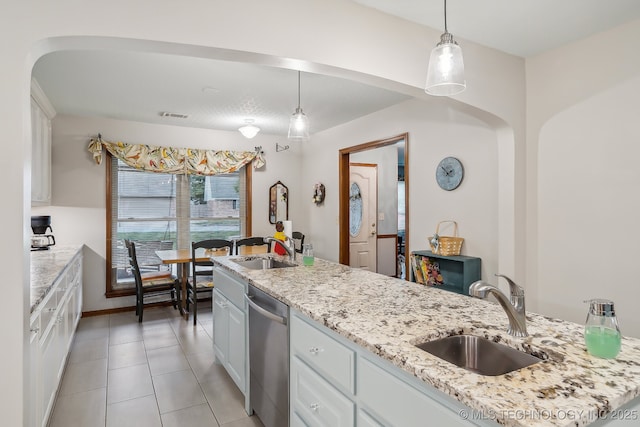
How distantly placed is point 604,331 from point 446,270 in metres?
2.31

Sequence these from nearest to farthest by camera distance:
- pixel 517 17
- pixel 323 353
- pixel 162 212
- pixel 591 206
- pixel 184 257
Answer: pixel 323 353 → pixel 517 17 → pixel 591 206 → pixel 184 257 → pixel 162 212

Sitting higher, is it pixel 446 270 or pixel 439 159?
pixel 439 159

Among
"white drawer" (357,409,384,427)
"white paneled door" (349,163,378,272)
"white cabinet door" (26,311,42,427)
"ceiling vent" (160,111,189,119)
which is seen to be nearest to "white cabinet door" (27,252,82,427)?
"white cabinet door" (26,311,42,427)

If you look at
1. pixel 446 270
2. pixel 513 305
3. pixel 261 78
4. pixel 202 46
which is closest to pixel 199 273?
pixel 261 78

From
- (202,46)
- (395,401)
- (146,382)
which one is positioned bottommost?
(146,382)

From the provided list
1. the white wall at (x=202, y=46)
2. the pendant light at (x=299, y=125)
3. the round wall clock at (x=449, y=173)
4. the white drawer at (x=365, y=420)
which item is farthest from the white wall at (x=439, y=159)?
the white drawer at (x=365, y=420)

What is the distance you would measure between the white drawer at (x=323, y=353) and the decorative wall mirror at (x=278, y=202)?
165 inches

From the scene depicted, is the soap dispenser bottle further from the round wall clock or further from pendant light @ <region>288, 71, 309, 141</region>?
the round wall clock

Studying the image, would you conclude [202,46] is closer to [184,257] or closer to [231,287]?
[231,287]

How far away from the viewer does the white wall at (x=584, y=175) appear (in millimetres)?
2447

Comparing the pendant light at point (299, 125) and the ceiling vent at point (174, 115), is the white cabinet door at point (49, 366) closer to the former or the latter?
the pendant light at point (299, 125)

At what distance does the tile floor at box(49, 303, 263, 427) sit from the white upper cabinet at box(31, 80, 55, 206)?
155cm

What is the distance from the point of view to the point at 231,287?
8.64ft

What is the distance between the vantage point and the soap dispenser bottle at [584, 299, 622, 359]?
1.10 metres
